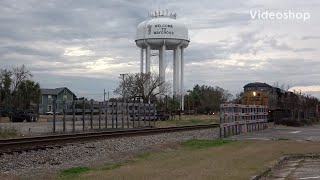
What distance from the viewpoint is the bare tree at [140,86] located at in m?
84.0

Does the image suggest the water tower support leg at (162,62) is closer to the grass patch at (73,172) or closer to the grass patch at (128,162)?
the grass patch at (128,162)

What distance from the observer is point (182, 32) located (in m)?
94.6

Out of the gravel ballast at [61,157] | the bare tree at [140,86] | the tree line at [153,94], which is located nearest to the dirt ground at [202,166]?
the gravel ballast at [61,157]

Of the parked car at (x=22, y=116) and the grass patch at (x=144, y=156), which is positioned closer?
the grass patch at (x=144, y=156)

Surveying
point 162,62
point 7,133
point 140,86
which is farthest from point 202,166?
point 162,62

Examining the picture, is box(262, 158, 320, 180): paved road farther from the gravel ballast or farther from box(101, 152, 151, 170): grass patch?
the gravel ballast

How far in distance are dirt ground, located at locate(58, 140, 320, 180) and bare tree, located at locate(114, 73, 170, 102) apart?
210 feet

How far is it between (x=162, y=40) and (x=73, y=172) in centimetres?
7971

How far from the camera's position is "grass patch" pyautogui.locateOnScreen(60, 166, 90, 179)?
489 inches

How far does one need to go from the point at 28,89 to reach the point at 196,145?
6196cm

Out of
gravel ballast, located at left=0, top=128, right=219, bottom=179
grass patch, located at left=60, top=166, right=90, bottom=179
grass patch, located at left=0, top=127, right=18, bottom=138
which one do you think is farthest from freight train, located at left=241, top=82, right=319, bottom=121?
grass patch, located at left=60, top=166, right=90, bottom=179

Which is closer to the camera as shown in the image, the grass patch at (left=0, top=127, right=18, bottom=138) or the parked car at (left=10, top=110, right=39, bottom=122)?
the grass patch at (left=0, top=127, right=18, bottom=138)

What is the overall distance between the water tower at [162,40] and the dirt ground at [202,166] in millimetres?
72948

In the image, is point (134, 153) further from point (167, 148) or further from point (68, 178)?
point (68, 178)
